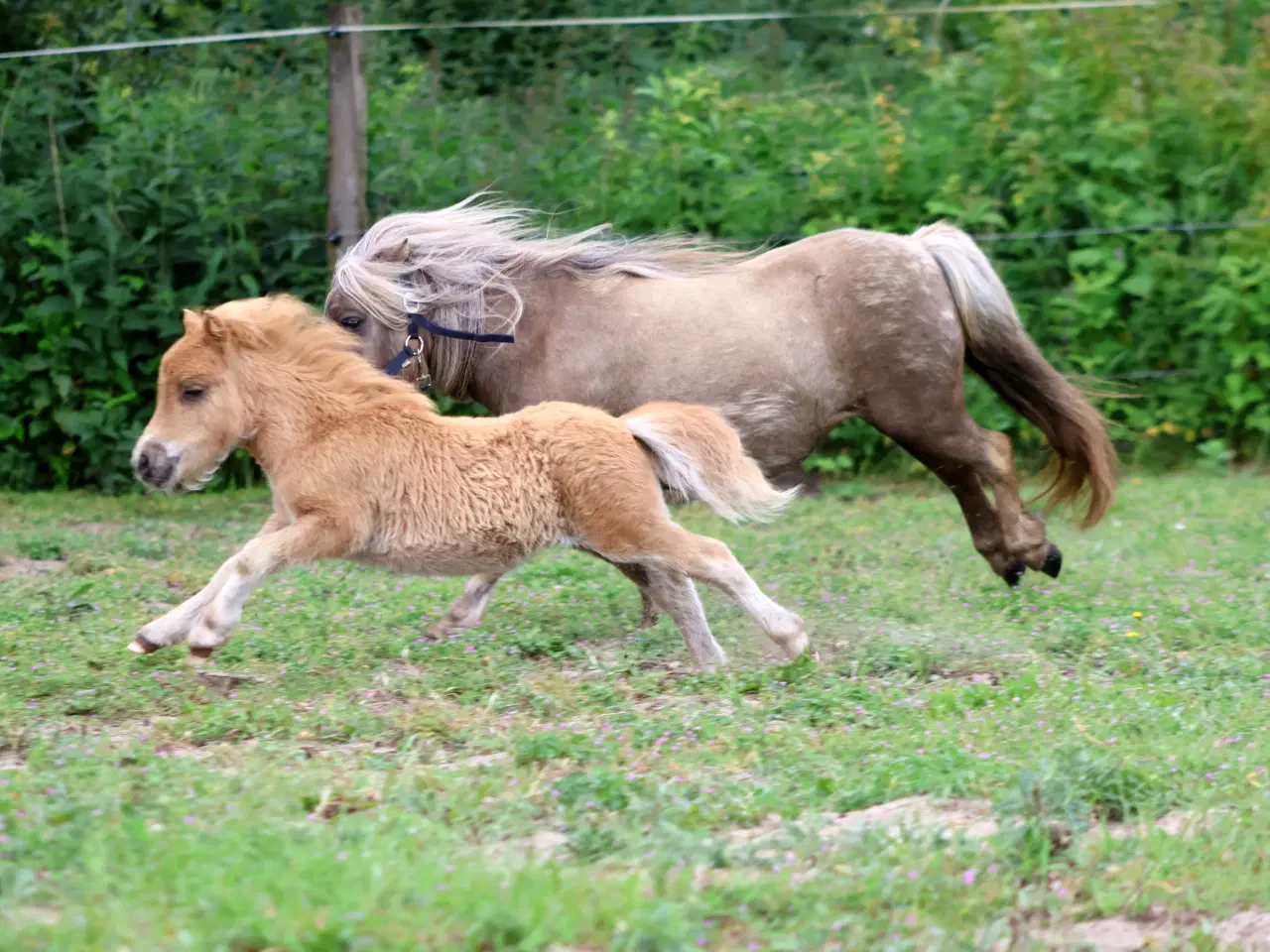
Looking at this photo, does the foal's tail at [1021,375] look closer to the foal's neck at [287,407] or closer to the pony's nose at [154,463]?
the foal's neck at [287,407]

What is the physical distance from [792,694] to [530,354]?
6.96ft

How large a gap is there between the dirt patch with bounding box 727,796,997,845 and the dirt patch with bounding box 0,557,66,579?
15.3 feet

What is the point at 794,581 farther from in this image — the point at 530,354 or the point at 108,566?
the point at 108,566

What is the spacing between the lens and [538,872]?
297 cm

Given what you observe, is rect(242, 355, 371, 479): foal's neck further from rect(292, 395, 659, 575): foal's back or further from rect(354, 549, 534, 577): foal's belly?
rect(354, 549, 534, 577): foal's belly

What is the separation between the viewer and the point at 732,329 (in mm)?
6168

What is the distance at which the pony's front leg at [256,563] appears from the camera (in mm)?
4727

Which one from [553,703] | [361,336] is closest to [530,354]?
[361,336]

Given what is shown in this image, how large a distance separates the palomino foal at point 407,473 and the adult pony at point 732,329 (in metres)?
1.01

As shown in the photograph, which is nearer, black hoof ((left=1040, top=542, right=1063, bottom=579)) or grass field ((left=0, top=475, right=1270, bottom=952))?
grass field ((left=0, top=475, right=1270, bottom=952))

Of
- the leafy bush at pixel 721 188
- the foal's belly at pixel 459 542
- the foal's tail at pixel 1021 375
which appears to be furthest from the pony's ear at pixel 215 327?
the leafy bush at pixel 721 188

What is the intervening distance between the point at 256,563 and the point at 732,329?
91.2 inches

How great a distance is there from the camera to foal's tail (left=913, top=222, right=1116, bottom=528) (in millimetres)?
6430

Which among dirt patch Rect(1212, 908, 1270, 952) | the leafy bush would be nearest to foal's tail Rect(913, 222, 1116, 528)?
the leafy bush
